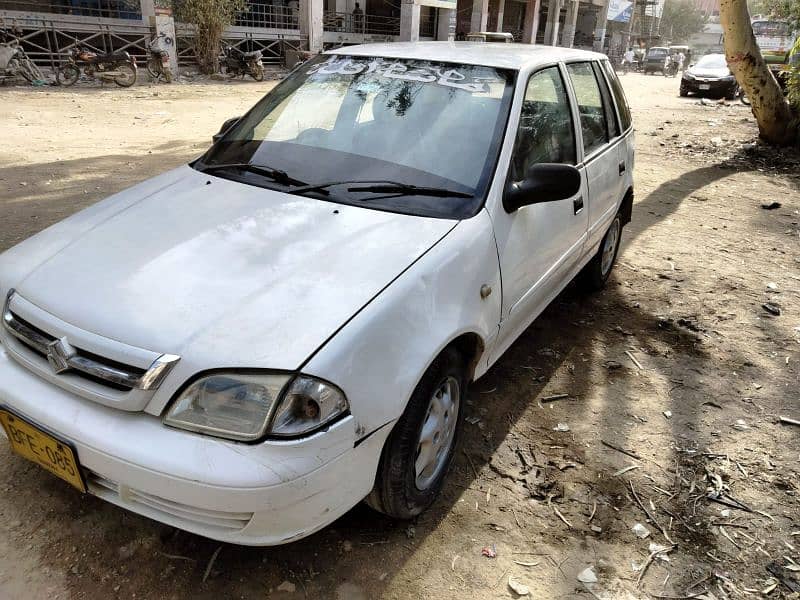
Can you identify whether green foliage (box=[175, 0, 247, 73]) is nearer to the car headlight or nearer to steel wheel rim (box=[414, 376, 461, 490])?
steel wheel rim (box=[414, 376, 461, 490])

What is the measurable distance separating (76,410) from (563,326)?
10.4ft

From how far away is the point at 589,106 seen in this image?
3.74 m

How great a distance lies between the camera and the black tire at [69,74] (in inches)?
582

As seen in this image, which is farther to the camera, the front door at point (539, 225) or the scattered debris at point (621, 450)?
the scattered debris at point (621, 450)

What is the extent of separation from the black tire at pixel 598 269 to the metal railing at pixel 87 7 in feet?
62.0

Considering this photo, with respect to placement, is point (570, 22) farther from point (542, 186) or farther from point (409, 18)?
point (542, 186)

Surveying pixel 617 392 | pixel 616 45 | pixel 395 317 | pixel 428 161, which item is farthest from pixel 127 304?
pixel 616 45

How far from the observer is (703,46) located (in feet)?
257

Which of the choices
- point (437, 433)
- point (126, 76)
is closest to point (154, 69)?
point (126, 76)

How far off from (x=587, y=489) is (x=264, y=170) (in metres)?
2.02

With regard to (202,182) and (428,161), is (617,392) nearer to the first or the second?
(428,161)

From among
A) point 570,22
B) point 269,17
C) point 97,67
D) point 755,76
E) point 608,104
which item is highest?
point 570,22

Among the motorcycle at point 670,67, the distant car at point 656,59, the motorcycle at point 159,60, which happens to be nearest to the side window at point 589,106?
the motorcycle at point 159,60

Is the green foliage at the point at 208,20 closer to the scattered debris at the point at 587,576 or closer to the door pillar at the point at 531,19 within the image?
the scattered debris at the point at 587,576
